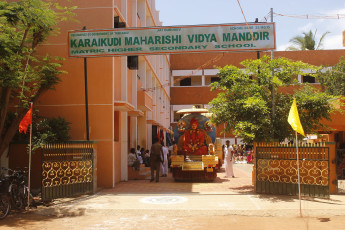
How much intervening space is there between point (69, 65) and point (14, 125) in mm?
3970

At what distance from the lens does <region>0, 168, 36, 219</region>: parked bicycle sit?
9242 mm

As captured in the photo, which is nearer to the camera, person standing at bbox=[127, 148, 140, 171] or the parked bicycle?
the parked bicycle

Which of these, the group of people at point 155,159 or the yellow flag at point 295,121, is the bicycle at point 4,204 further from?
the group of people at point 155,159

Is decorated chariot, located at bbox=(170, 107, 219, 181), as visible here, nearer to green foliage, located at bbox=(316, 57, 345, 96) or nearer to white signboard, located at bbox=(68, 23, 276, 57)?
white signboard, located at bbox=(68, 23, 276, 57)

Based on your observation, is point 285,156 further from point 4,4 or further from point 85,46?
point 4,4

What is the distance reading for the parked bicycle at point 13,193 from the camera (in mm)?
9242

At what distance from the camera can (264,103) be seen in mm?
12398

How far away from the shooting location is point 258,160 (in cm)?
1228

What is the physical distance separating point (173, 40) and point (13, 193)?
7.21 meters

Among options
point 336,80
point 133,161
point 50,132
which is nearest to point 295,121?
point 50,132

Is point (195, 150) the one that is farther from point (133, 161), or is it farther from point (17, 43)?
point (17, 43)

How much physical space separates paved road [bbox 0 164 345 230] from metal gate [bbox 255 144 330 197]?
339 mm

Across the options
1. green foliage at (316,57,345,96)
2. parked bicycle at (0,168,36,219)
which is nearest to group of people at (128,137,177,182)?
parked bicycle at (0,168,36,219)

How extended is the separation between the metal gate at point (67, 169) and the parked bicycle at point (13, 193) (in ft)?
2.46
